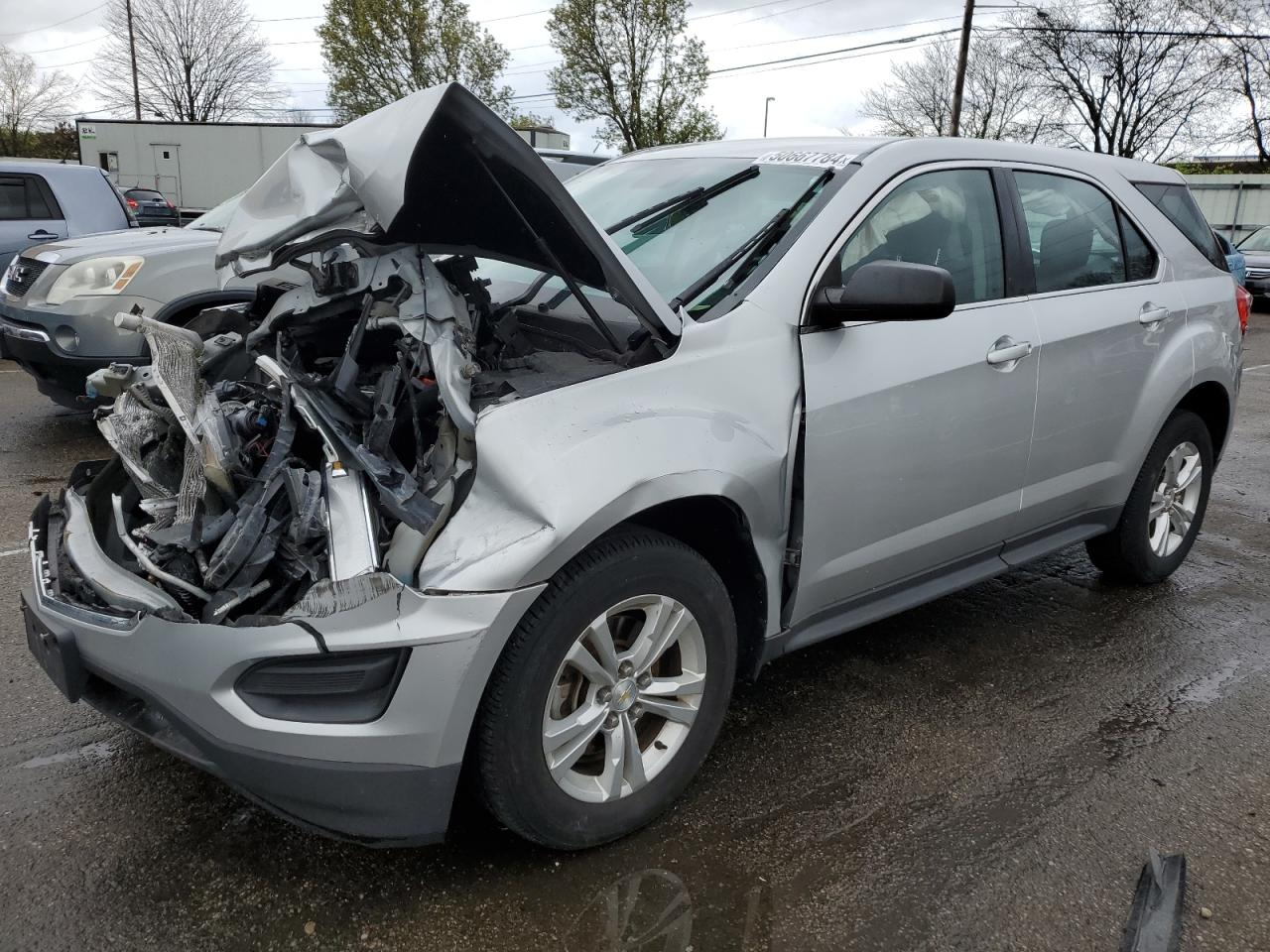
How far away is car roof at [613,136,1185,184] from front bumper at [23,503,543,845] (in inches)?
73.4

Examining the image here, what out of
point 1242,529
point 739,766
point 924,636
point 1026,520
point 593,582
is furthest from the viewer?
point 1242,529

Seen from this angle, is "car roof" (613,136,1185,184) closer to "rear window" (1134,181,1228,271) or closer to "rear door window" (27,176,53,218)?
"rear window" (1134,181,1228,271)

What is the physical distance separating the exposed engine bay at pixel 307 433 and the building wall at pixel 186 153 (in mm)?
25494

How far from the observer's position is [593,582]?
223cm

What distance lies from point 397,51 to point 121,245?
39479mm

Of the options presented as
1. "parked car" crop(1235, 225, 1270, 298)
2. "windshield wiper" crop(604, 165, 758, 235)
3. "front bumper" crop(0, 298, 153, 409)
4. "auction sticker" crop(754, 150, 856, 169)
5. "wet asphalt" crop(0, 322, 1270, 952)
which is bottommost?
"parked car" crop(1235, 225, 1270, 298)

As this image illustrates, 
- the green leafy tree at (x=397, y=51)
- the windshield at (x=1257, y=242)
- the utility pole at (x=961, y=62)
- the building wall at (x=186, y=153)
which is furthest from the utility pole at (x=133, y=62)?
the windshield at (x=1257, y=242)

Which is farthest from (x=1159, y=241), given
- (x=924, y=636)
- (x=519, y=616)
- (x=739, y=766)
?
(x=519, y=616)

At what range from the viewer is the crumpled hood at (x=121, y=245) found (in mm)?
6242

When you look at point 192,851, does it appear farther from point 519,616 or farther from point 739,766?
point 739,766

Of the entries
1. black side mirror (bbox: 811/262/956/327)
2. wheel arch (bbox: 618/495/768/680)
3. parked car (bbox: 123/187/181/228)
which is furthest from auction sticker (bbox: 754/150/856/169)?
parked car (bbox: 123/187/181/228)

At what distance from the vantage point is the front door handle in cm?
A: 316

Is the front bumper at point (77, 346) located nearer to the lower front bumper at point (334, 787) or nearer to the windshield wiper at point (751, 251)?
the windshield wiper at point (751, 251)

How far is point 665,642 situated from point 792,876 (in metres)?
0.64
